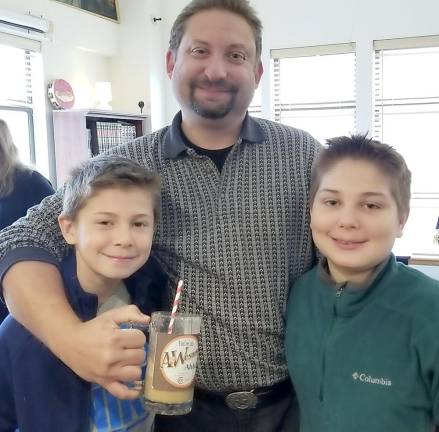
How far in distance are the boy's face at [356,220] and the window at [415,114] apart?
13.3 ft

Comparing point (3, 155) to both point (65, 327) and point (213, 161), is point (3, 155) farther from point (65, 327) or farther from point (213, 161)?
point (65, 327)

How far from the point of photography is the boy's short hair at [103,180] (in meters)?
1.25

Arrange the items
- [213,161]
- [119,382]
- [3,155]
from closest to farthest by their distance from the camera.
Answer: [119,382]
[213,161]
[3,155]

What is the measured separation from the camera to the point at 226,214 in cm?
140

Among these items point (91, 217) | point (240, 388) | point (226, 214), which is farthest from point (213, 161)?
point (240, 388)

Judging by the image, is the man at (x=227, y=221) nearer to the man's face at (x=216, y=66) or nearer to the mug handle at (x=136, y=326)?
the man's face at (x=216, y=66)

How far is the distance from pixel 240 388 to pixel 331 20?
4563 mm

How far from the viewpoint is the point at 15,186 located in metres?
2.82

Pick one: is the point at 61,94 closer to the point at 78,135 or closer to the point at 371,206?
the point at 78,135

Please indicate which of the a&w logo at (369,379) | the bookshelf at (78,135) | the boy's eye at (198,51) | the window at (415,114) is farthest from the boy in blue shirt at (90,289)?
the window at (415,114)

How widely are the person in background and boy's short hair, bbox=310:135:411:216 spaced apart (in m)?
1.86

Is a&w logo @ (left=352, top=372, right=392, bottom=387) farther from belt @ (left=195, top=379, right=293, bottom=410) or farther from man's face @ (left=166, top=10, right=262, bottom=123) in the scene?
man's face @ (left=166, top=10, right=262, bottom=123)

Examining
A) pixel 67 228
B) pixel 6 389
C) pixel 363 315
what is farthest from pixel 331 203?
pixel 6 389

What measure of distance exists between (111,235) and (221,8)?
0.68 metres
